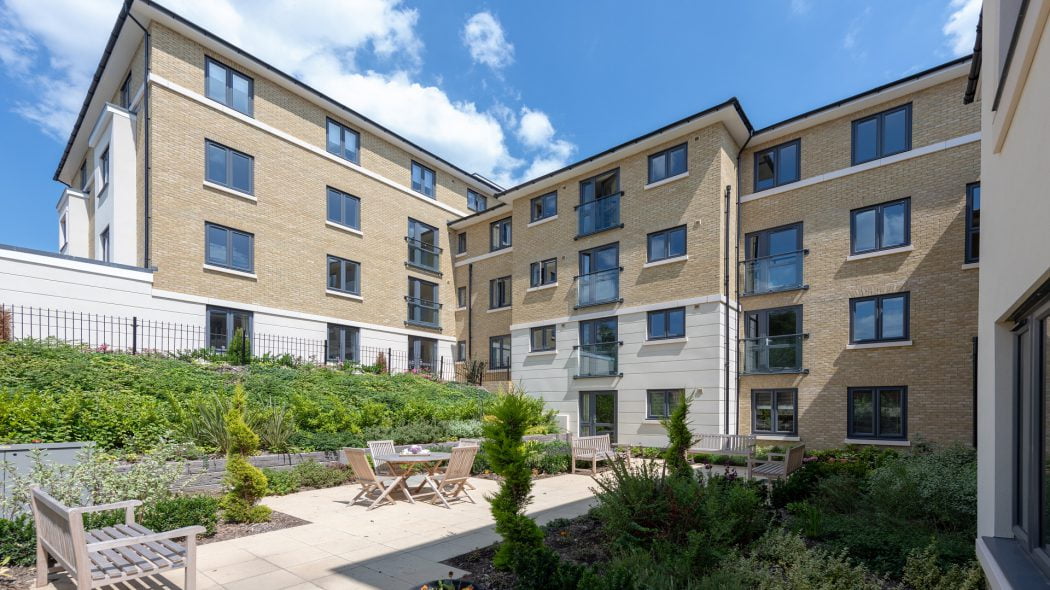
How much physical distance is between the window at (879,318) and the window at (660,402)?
526 centimetres

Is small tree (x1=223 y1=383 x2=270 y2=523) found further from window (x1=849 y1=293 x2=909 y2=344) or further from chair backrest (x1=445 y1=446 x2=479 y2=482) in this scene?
window (x1=849 y1=293 x2=909 y2=344)

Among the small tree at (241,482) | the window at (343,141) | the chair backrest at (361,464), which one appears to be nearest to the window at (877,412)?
the chair backrest at (361,464)

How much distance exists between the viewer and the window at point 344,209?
2038 centimetres

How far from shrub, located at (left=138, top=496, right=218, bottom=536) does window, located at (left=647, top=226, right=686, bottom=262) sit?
14.2 meters

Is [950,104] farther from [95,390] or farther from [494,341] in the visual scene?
[95,390]

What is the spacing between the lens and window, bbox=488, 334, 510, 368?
2305cm

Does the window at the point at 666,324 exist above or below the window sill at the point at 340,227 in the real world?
below

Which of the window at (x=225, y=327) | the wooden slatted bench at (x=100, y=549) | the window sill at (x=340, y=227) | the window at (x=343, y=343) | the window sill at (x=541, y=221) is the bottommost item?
the wooden slatted bench at (x=100, y=549)

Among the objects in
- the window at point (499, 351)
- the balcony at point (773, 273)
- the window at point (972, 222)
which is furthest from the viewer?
the window at point (499, 351)

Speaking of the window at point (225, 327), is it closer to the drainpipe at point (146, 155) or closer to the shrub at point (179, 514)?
the drainpipe at point (146, 155)

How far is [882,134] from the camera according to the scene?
1461 centimetres

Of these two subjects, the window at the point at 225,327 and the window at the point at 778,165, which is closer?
the window at the point at 778,165

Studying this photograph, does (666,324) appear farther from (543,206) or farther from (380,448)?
(380,448)

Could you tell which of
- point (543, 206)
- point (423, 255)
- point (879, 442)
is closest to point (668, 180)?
point (543, 206)
